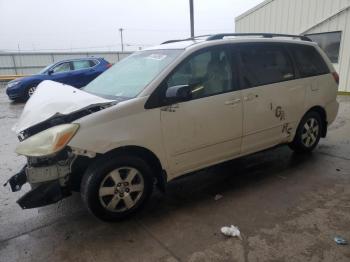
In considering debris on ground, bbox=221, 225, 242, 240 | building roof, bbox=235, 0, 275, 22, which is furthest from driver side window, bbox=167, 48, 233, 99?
building roof, bbox=235, 0, 275, 22

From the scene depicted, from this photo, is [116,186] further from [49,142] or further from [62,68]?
[62,68]

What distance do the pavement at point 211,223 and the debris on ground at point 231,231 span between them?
0.05m

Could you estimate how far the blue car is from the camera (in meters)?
11.9

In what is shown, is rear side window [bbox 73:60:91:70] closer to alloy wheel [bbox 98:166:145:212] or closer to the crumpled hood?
the crumpled hood

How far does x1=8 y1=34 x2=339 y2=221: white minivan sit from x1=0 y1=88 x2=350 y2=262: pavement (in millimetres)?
332

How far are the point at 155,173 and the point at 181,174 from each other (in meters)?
0.30

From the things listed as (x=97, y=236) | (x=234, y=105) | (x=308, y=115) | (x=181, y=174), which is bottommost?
(x=97, y=236)

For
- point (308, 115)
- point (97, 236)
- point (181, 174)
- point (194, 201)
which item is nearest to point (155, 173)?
point (181, 174)

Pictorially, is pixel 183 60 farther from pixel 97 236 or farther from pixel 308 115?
pixel 308 115

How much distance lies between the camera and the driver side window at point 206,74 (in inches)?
130

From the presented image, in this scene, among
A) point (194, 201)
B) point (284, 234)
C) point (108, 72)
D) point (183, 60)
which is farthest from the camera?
point (108, 72)

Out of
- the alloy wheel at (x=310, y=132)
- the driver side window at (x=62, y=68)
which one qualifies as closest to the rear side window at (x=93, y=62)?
the driver side window at (x=62, y=68)

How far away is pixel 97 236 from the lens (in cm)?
294

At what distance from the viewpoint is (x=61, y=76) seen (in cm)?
1205
